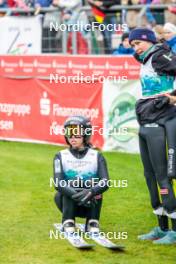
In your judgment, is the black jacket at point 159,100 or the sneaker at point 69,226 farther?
the sneaker at point 69,226

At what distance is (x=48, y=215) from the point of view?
1073 cm

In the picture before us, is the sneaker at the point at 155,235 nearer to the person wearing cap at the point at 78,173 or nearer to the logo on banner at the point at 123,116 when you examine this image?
the person wearing cap at the point at 78,173

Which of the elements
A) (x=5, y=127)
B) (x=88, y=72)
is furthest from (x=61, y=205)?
(x=5, y=127)

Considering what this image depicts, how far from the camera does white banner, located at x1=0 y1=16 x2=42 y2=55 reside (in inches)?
744

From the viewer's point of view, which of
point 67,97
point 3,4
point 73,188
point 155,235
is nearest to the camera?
point 73,188

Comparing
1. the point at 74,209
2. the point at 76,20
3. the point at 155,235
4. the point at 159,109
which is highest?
the point at 159,109

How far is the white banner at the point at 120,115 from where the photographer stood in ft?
51.5

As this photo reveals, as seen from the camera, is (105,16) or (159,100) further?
(105,16)

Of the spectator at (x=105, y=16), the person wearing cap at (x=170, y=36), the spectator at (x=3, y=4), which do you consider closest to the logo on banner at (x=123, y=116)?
the spectator at (x=105, y=16)

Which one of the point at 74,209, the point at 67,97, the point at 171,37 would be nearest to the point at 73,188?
the point at 74,209

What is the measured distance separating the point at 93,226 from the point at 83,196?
0.46m

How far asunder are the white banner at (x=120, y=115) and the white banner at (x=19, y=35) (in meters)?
3.38

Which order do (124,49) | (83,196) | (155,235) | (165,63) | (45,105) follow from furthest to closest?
(45,105)
(124,49)
(155,235)
(83,196)
(165,63)

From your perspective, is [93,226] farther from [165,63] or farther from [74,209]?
[165,63]
